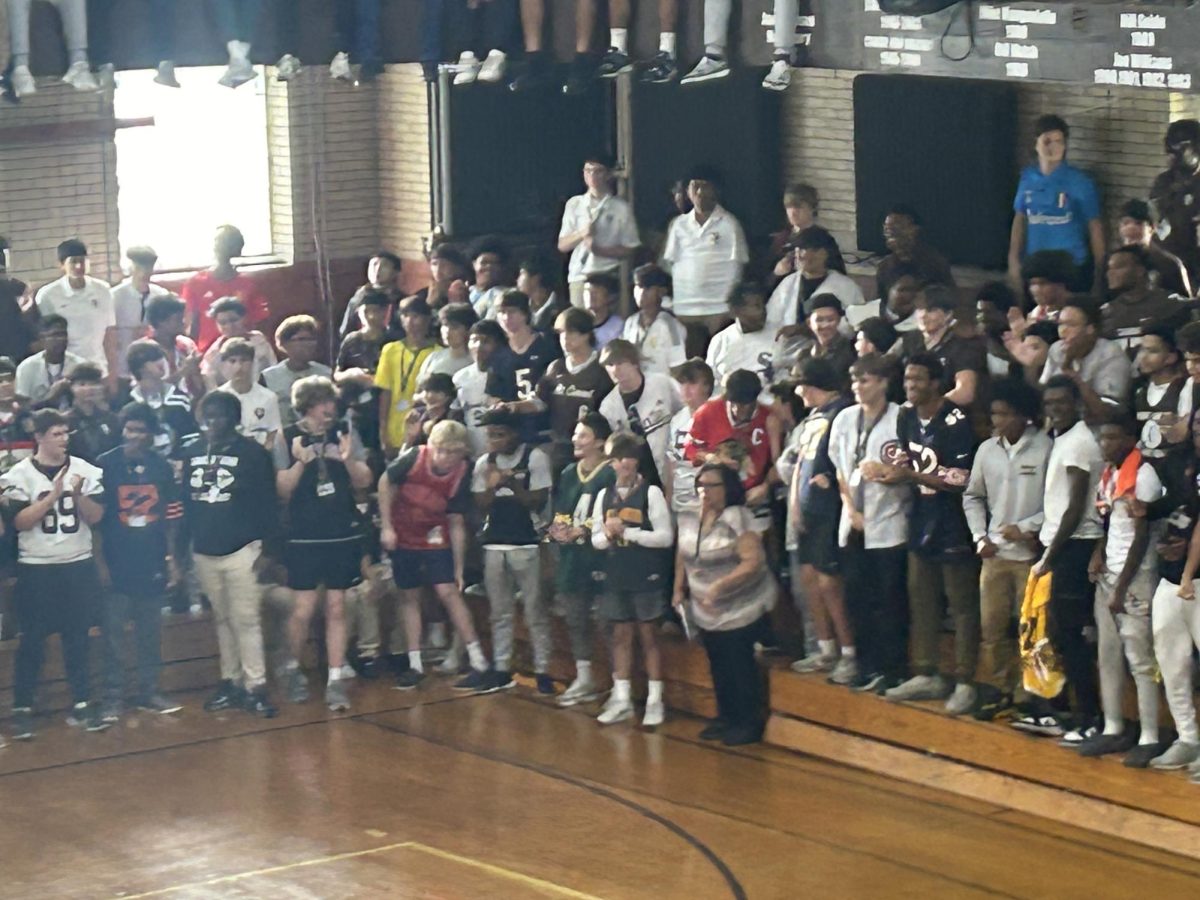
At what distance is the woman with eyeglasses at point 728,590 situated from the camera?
→ 15.4m

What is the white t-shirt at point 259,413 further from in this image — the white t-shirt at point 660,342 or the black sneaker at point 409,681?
the white t-shirt at point 660,342

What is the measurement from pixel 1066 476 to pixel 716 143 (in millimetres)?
7991

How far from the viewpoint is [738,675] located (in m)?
15.7

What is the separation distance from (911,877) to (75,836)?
4.68m

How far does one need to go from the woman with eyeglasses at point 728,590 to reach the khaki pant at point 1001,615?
149cm

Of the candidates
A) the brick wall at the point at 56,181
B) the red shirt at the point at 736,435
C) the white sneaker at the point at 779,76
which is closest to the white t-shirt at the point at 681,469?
the red shirt at the point at 736,435

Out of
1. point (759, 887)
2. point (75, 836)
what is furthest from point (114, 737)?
point (759, 887)

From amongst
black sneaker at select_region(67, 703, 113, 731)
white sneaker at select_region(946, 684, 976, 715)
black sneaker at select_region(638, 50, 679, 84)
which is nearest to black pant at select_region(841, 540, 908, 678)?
white sneaker at select_region(946, 684, 976, 715)

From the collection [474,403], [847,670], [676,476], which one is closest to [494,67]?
[474,403]

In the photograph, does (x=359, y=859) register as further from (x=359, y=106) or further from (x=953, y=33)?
(x=359, y=106)

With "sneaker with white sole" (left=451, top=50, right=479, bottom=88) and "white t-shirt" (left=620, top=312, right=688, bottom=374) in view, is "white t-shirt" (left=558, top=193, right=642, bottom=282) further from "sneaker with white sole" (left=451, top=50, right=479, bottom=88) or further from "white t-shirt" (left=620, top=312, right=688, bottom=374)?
"sneaker with white sole" (left=451, top=50, right=479, bottom=88)

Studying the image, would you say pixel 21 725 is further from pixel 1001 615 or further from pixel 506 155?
pixel 506 155

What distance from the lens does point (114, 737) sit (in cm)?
1628

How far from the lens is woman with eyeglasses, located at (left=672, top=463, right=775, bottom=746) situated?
15383mm
